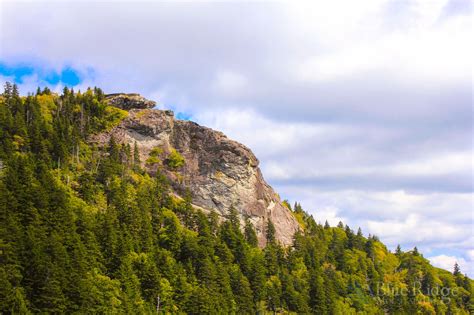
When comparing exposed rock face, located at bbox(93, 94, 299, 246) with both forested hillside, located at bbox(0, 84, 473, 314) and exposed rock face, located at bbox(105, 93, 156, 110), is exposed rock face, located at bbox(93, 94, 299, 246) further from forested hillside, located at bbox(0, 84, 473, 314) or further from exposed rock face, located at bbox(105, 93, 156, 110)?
forested hillside, located at bbox(0, 84, 473, 314)

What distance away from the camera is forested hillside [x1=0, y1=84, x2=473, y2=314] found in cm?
7525

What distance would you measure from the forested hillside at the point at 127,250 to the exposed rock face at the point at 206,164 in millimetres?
6108

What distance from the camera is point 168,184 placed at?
15038 cm

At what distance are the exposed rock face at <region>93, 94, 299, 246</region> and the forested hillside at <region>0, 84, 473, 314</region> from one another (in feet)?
20.0

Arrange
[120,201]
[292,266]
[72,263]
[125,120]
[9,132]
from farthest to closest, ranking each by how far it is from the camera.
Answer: [125,120] → [292,266] → [9,132] → [120,201] → [72,263]

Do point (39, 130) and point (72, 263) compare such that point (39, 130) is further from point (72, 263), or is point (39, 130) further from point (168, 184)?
point (72, 263)

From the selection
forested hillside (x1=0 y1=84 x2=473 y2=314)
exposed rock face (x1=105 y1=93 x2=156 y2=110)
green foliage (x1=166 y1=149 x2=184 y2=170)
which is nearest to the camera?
forested hillside (x1=0 y1=84 x2=473 y2=314)

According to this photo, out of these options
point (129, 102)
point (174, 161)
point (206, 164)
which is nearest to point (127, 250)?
point (174, 161)

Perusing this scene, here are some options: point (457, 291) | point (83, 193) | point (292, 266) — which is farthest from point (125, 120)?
point (457, 291)

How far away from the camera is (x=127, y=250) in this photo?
9862 centimetres

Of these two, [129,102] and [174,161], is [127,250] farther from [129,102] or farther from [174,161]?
[129,102]

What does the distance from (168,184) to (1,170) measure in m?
54.0

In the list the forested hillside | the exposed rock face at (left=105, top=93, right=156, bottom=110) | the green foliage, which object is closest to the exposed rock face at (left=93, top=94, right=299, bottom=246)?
the exposed rock face at (left=105, top=93, right=156, bottom=110)

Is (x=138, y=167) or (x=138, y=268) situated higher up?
(x=138, y=167)
